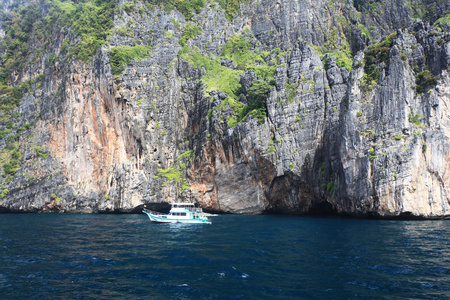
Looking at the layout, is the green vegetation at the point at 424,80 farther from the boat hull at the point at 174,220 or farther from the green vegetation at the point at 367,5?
the green vegetation at the point at 367,5

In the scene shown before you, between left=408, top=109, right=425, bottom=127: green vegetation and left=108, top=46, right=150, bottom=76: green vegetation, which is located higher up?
left=108, top=46, right=150, bottom=76: green vegetation

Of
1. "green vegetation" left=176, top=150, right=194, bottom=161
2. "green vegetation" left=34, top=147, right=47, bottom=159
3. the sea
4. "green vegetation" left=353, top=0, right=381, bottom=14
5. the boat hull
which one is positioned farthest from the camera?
"green vegetation" left=353, top=0, right=381, bottom=14

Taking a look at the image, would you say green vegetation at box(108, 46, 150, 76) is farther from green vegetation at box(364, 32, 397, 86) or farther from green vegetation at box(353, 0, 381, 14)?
green vegetation at box(353, 0, 381, 14)

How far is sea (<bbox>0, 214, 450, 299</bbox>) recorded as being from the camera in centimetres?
1605

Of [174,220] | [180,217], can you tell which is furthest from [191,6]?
[174,220]

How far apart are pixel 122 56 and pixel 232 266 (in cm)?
6710

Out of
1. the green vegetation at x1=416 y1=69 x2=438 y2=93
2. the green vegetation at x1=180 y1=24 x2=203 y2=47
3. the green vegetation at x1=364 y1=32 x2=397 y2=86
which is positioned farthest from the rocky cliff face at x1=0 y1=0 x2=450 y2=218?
the green vegetation at x1=180 y1=24 x2=203 y2=47

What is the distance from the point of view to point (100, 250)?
1017 inches

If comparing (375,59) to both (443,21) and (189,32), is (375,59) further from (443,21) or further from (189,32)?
(189,32)

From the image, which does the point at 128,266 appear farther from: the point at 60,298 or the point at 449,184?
the point at 449,184

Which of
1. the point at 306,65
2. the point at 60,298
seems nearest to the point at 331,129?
the point at 306,65

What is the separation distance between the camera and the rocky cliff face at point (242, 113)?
152ft

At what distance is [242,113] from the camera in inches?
2635

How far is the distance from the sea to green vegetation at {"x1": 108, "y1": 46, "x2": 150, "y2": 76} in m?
50.8
